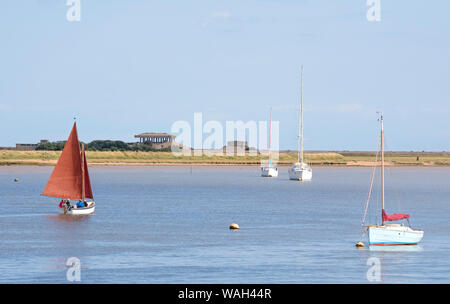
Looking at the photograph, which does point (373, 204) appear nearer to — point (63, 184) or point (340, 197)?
point (340, 197)

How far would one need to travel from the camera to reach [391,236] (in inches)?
2003

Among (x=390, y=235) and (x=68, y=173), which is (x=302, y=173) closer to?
(x=68, y=173)

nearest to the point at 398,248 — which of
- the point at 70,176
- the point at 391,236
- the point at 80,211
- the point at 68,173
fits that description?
the point at 391,236

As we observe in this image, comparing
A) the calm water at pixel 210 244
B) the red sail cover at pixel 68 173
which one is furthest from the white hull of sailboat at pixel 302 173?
the red sail cover at pixel 68 173

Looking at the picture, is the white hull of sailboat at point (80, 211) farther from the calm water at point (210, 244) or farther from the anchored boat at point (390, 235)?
the anchored boat at point (390, 235)

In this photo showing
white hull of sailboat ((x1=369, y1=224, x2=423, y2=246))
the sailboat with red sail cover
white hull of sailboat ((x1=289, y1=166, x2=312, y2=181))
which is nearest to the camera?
white hull of sailboat ((x1=369, y1=224, x2=423, y2=246))

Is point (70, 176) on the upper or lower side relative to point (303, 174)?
upper

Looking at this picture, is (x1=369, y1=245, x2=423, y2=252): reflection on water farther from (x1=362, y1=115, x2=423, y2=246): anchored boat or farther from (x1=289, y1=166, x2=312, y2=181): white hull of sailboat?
(x1=289, y1=166, x2=312, y2=181): white hull of sailboat

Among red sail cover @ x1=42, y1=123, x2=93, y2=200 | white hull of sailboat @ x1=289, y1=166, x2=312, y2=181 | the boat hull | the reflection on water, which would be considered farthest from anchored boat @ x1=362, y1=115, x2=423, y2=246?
the boat hull

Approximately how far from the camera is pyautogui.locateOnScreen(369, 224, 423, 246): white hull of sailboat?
50688 millimetres

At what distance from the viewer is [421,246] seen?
51.6 meters

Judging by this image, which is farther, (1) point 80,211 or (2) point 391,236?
(1) point 80,211

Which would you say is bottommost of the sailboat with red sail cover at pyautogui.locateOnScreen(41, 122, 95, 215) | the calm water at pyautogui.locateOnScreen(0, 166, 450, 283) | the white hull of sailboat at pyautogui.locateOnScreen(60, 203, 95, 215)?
the calm water at pyautogui.locateOnScreen(0, 166, 450, 283)

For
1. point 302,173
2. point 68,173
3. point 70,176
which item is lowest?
point 302,173
